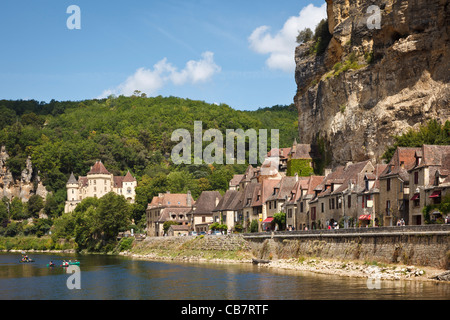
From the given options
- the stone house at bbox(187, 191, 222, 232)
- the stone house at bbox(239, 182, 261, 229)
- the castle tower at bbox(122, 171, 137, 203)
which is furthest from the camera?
the castle tower at bbox(122, 171, 137, 203)

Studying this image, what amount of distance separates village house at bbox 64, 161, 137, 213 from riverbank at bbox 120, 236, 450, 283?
59060 mm

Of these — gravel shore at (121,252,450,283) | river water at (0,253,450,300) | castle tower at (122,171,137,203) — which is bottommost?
river water at (0,253,450,300)

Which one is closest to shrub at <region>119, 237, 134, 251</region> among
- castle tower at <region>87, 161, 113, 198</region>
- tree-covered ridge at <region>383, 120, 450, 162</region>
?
tree-covered ridge at <region>383, 120, 450, 162</region>

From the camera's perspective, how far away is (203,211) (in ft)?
323

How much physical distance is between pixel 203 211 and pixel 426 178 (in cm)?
5476

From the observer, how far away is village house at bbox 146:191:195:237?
10481 cm

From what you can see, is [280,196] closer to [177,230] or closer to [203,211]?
→ [203,211]

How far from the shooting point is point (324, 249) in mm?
54062

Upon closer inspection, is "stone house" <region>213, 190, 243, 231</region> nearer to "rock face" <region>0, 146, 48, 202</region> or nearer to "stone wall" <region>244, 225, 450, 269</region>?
"stone wall" <region>244, 225, 450, 269</region>

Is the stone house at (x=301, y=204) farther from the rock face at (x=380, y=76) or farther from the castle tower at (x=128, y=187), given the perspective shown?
the castle tower at (x=128, y=187)

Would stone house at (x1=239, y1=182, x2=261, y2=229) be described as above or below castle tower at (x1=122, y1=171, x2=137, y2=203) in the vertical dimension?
below

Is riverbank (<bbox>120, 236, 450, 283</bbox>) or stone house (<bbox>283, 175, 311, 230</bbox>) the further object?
stone house (<bbox>283, 175, 311, 230</bbox>)

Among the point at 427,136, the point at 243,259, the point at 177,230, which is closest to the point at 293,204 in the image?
the point at 243,259

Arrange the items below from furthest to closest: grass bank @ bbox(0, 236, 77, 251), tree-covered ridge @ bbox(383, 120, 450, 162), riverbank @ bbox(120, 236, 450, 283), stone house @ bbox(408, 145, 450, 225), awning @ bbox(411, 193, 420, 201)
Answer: grass bank @ bbox(0, 236, 77, 251)
tree-covered ridge @ bbox(383, 120, 450, 162)
awning @ bbox(411, 193, 420, 201)
stone house @ bbox(408, 145, 450, 225)
riverbank @ bbox(120, 236, 450, 283)
